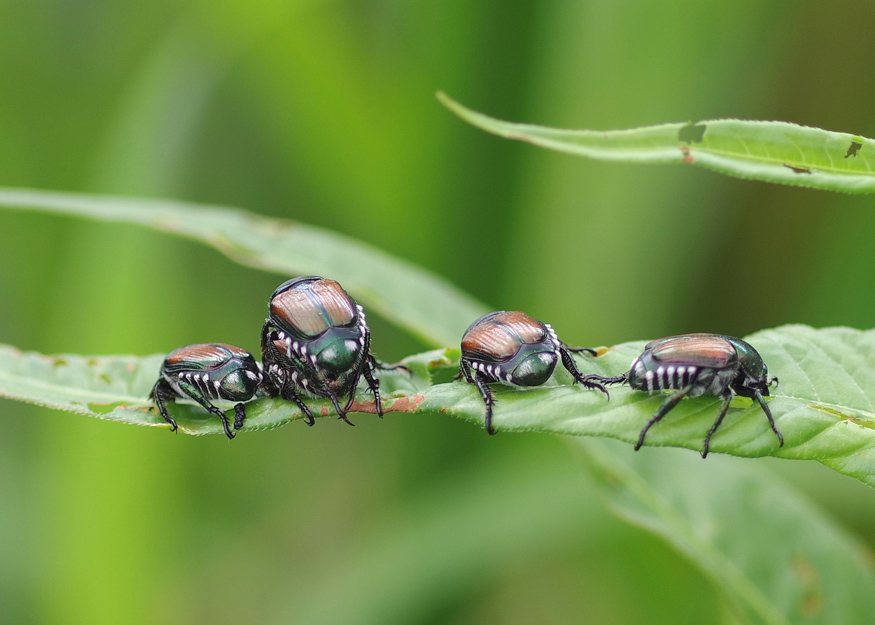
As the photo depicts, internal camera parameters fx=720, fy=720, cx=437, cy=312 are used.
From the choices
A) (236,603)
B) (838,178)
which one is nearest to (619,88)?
(838,178)

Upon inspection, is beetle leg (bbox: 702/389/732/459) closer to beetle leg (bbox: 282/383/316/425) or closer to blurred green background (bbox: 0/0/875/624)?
beetle leg (bbox: 282/383/316/425)

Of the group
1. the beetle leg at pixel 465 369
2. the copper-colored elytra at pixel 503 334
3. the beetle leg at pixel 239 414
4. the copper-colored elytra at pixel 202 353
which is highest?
the copper-colored elytra at pixel 503 334

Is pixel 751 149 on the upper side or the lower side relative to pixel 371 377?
upper

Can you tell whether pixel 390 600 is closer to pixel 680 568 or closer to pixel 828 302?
pixel 680 568

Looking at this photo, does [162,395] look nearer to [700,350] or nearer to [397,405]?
[397,405]

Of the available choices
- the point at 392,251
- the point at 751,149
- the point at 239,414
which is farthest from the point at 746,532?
the point at 392,251

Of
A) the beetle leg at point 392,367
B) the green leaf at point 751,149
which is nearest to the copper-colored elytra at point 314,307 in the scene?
the beetle leg at point 392,367

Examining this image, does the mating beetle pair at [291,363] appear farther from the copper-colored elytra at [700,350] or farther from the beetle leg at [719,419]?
Result: the beetle leg at [719,419]
